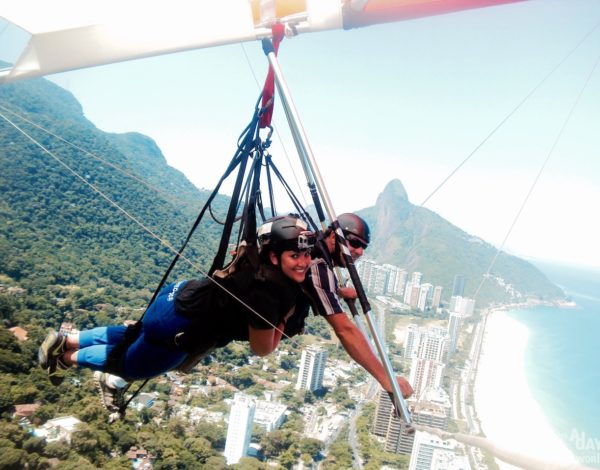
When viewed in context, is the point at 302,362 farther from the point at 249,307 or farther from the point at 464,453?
the point at 249,307

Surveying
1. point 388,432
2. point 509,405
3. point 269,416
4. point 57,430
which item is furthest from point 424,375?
point 57,430

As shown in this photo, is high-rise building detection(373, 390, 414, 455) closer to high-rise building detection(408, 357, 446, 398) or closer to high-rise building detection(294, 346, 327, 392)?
high-rise building detection(408, 357, 446, 398)

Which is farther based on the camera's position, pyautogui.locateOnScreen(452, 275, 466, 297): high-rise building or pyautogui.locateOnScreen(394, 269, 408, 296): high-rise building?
pyautogui.locateOnScreen(452, 275, 466, 297): high-rise building

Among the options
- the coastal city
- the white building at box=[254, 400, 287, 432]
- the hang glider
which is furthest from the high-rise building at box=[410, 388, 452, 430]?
the hang glider

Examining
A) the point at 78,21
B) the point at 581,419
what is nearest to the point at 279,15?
the point at 78,21

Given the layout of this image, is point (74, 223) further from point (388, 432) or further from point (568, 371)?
point (568, 371)

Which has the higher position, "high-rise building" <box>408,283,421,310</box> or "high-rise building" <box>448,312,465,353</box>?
"high-rise building" <box>408,283,421,310</box>
